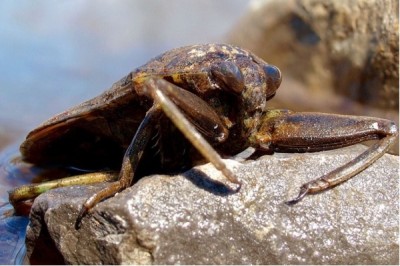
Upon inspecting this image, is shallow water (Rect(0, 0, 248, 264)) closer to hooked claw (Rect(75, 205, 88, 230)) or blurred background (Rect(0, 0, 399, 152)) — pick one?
blurred background (Rect(0, 0, 399, 152))

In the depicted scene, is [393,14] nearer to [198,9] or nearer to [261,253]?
[198,9]

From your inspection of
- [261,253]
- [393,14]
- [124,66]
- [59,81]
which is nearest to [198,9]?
[124,66]

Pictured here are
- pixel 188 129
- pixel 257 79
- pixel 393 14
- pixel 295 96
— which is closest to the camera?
pixel 188 129

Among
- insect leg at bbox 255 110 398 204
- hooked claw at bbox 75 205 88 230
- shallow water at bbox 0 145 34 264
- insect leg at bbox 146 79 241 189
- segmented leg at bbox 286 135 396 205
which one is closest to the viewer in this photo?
insect leg at bbox 146 79 241 189

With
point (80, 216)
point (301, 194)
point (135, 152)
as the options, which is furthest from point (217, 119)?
point (80, 216)

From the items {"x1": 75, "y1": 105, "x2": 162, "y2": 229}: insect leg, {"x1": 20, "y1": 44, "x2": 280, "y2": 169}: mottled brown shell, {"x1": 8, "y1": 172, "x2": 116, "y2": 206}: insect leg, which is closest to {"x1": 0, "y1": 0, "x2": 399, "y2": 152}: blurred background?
{"x1": 8, "y1": 172, "x2": 116, "y2": 206}: insect leg

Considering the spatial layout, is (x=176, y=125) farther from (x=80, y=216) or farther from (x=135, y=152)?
(x=80, y=216)

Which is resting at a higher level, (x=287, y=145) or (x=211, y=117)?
(x=211, y=117)
